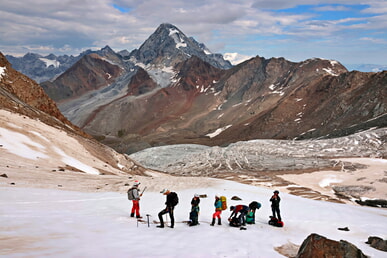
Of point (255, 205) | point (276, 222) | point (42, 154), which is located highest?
point (42, 154)

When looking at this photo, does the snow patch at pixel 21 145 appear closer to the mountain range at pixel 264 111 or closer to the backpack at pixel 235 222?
the backpack at pixel 235 222

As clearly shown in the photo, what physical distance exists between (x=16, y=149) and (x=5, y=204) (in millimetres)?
15713

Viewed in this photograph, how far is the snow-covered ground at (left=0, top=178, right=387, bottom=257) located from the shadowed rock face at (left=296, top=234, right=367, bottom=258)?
142 cm

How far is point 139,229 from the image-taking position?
→ 13.8 m

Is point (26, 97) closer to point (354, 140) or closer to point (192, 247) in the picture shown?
point (192, 247)

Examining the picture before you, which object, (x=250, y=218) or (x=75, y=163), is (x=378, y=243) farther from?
(x=75, y=163)

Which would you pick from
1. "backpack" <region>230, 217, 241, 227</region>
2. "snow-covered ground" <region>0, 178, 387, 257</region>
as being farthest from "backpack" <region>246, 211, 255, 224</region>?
"backpack" <region>230, 217, 241, 227</region>

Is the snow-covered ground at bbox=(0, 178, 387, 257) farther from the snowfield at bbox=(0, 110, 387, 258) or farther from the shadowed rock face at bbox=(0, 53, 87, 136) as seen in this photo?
the shadowed rock face at bbox=(0, 53, 87, 136)

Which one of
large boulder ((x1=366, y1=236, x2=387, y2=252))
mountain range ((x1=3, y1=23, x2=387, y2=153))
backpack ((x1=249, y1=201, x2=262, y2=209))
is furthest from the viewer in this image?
mountain range ((x1=3, y1=23, x2=387, y2=153))

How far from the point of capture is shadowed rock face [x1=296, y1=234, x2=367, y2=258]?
36.7ft

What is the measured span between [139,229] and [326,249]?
22.9ft

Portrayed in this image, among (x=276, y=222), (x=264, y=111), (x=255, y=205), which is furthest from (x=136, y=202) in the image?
(x=264, y=111)

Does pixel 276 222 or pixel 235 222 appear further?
pixel 276 222

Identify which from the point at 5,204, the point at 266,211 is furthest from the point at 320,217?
the point at 5,204
